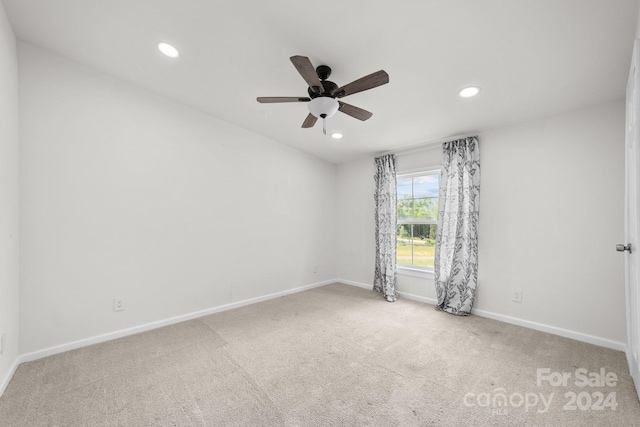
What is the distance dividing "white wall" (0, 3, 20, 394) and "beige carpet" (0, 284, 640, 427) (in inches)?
→ 13.6

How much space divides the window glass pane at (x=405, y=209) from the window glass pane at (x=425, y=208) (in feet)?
0.22

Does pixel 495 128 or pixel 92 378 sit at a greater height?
pixel 495 128

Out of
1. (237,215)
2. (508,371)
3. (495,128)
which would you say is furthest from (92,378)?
(495,128)

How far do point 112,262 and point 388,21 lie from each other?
3.14 meters

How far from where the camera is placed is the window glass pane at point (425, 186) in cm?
389

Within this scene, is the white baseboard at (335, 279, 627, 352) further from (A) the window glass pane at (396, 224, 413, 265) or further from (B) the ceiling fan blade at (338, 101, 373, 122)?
(B) the ceiling fan blade at (338, 101, 373, 122)

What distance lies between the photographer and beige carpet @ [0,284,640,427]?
1.55 metres

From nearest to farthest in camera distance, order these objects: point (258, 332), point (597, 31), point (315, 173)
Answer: point (597, 31), point (258, 332), point (315, 173)

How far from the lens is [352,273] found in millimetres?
4758

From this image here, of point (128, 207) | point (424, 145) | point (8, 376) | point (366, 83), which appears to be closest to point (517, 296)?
point (424, 145)

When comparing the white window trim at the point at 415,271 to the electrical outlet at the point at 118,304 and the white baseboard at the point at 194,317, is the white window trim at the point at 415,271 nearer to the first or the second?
the white baseboard at the point at 194,317

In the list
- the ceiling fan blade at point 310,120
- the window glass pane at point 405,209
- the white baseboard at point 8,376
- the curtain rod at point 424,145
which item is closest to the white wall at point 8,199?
the white baseboard at point 8,376

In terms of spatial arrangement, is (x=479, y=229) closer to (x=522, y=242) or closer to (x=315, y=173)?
(x=522, y=242)

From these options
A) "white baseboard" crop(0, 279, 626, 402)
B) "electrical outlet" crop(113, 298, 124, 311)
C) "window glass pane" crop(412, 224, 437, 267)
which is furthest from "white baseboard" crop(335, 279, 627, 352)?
"electrical outlet" crop(113, 298, 124, 311)
